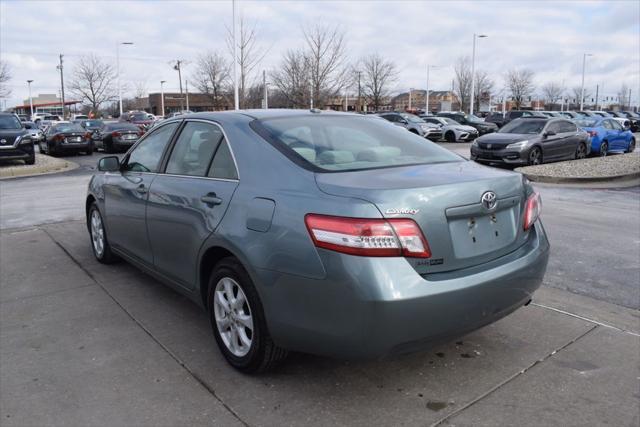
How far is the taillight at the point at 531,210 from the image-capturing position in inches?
132

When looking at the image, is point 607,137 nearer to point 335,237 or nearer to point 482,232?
point 482,232

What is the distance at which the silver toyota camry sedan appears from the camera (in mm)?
2656

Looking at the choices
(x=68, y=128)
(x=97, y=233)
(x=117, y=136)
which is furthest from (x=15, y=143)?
(x=97, y=233)

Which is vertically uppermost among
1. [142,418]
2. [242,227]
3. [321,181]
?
[321,181]

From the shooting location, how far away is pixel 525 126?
17.2m

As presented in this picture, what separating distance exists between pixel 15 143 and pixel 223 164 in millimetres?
16462

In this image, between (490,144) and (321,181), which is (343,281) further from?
(490,144)

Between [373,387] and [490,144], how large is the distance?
560 inches

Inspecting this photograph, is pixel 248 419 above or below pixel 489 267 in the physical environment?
below

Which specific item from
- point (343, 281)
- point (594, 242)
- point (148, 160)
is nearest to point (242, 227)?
point (343, 281)

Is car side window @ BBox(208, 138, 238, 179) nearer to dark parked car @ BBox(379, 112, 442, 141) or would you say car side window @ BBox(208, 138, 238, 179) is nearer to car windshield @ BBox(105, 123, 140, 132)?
car windshield @ BBox(105, 123, 140, 132)

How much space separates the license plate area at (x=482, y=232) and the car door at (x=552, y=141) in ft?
48.0

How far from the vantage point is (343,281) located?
2.63 metres

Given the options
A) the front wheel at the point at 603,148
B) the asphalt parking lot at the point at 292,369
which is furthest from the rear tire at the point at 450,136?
the asphalt parking lot at the point at 292,369
